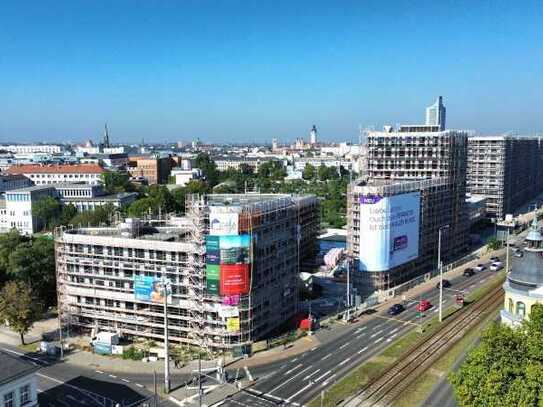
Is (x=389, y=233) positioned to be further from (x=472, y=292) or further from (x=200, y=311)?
(x=200, y=311)

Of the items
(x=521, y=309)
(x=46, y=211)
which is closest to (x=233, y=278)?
(x=521, y=309)

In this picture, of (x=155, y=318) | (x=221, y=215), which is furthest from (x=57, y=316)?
(x=221, y=215)

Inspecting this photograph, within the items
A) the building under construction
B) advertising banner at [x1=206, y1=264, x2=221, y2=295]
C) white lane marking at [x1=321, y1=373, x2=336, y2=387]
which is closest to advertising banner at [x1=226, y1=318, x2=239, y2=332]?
the building under construction

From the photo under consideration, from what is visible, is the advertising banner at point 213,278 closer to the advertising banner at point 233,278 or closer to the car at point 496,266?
the advertising banner at point 233,278

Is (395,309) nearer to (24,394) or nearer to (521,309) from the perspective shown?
(521,309)

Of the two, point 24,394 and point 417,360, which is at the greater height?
point 24,394

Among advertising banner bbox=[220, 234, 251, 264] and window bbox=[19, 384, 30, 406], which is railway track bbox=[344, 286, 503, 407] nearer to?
advertising banner bbox=[220, 234, 251, 264]

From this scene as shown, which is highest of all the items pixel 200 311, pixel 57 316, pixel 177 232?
pixel 177 232
